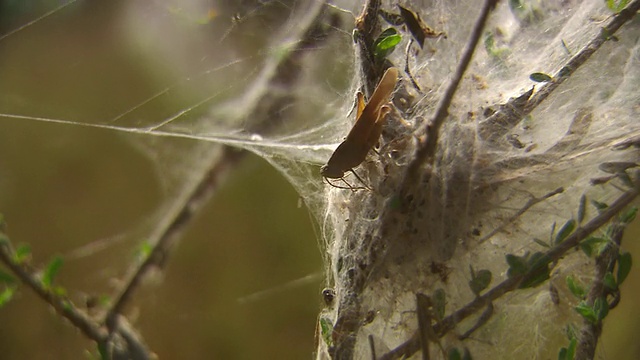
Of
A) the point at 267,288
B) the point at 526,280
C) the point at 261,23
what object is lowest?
the point at 267,288

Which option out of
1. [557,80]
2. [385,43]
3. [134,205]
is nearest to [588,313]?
[557,80]

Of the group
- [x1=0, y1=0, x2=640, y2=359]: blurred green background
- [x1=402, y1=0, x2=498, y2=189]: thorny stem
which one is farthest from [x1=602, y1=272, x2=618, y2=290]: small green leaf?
[x1=0, y1=0, x2=640, y2=359]: blurred green background

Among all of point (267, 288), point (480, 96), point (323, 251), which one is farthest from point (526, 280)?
point (267, 288)

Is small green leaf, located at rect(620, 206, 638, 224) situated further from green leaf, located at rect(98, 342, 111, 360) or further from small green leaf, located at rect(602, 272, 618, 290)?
green leaf, located at rect(98, 342, 111, 360)

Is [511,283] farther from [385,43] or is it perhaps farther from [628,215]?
[385,43]

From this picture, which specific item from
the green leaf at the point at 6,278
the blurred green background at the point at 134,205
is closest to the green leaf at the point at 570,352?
the blurred green background at the point at 134,205

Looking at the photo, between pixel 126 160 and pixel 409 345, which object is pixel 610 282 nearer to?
pixel 409 345
